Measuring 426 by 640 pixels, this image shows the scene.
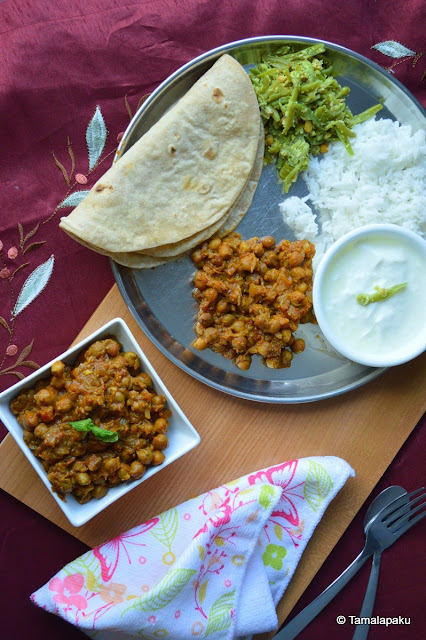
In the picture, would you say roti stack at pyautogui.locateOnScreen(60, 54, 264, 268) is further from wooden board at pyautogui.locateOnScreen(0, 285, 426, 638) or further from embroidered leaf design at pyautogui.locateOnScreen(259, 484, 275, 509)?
embroidered leaf design at pyautogui.locateOnScreen(259, 484, 275, 509)

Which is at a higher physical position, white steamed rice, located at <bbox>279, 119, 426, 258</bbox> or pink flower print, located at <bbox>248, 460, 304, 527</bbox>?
white steamed rice, located at <bbox>279, 119, 426, 258</bbox>

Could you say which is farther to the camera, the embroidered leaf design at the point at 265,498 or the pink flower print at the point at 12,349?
the pink flower print at the point at 12,349

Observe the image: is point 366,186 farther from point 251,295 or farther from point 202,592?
point 202,592

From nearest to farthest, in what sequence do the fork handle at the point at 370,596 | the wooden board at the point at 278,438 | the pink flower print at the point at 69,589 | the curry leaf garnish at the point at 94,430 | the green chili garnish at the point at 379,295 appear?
the curry leaf garnish at the point at 94,430
the green chili garnish at the point at 379,295
the pink flower print at the point at 69,589
the wooden board at the point at 278,438
the fork handle at the point at 370,596

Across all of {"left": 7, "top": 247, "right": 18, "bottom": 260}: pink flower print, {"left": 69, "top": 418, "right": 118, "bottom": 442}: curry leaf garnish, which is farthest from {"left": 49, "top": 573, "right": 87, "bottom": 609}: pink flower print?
{"left": 7, "top": 247, "right": 18, "bottom": 260}: pink flower print

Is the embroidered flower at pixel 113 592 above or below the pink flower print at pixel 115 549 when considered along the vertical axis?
below

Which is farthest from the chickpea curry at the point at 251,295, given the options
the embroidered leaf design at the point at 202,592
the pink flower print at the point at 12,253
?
the embroidered leaf design at the point at 202,592

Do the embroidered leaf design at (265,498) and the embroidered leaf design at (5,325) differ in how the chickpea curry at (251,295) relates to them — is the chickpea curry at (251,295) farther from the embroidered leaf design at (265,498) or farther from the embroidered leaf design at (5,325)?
the embroidered leaf design at (5,325)
